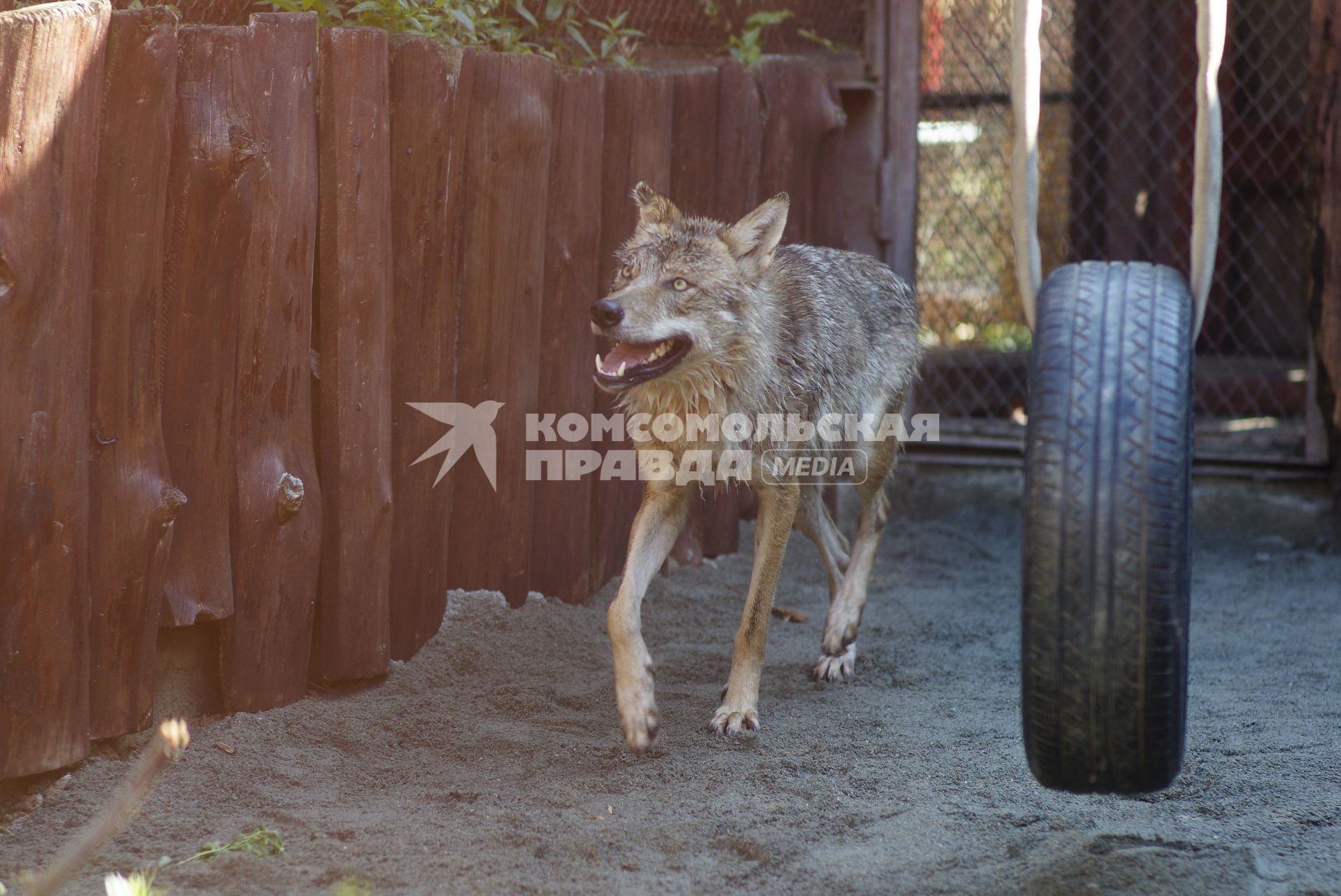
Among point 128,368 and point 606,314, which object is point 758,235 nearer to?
point 606,314

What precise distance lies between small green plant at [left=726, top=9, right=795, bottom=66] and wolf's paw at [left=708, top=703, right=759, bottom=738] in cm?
335

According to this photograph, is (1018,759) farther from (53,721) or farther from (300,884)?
(53,721)

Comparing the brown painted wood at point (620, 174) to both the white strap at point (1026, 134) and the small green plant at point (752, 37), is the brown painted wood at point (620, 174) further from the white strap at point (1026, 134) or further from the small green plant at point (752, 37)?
the white strap at point (1026, 134)

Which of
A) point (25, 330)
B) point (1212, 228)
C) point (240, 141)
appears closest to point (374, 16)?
point (240, 141)

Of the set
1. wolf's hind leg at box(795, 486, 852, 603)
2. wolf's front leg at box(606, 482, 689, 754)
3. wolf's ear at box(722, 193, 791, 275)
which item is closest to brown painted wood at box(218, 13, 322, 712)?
wolf's front leg at box(606, 482, 689, 754)

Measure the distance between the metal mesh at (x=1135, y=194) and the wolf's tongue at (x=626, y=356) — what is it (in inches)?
198

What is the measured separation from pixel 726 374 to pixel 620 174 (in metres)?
1.38

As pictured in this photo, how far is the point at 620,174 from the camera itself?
17.9 feet

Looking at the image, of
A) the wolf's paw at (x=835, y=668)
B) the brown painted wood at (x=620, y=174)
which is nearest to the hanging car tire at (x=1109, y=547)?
the wolf's paw at (x=835, y=668)

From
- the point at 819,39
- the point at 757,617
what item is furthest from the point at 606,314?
the point at 819,39

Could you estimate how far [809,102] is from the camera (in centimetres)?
671

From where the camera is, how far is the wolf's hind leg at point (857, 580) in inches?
195

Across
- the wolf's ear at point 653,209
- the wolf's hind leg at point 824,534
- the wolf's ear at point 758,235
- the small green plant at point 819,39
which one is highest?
the small green plant at point 819,39

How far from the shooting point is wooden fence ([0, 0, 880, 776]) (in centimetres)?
319
